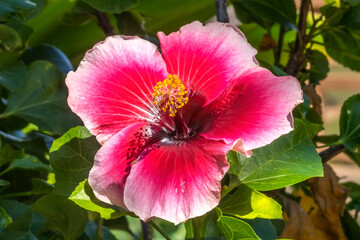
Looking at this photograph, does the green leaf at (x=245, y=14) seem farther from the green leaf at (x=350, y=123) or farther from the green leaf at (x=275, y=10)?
the green leaf at (x=350, y=123)

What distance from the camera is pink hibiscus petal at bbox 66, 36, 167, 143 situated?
53cm

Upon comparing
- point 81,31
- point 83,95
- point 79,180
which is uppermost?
point 83,95

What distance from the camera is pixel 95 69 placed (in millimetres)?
537

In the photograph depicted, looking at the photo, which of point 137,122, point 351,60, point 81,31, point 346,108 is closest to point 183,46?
point 137,122

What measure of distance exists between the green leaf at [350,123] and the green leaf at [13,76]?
49cm

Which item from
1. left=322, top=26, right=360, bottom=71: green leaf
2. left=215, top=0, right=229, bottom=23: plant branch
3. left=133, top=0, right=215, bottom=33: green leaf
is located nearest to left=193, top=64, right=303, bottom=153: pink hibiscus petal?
left=215, top=0, right=229, bottom=23: plant branch

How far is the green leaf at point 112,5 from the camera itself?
837 millimetres

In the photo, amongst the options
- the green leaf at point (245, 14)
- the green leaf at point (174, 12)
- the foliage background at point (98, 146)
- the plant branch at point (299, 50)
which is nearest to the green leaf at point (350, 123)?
the foliage background at point (98, 146)

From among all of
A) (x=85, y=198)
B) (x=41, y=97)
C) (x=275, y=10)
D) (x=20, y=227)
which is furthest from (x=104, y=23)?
(x=85, y=198)

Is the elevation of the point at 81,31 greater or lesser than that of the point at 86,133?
lesser

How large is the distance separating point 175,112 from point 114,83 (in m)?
0.07

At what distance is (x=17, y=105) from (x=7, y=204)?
173 mm

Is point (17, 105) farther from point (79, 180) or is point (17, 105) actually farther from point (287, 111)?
point (287, 111)

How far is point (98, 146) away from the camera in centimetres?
60
